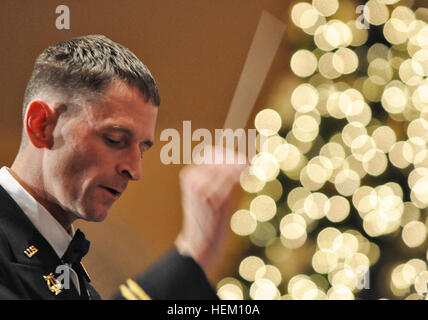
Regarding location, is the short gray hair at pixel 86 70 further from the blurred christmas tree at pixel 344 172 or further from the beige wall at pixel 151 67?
the blurred christmas tree at pixel 344 172

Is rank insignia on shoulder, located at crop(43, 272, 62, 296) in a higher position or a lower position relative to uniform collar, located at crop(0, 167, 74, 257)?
lower

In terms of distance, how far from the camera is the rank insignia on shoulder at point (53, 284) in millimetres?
649

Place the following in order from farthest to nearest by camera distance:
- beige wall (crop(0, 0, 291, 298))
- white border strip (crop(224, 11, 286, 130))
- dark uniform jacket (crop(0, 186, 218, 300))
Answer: beige wall (crop(0, 0, 291, 298))
white border strip (crop(224, 11, 286, 130))
dark uniform jacket (crop(0, 186, 218, 300))

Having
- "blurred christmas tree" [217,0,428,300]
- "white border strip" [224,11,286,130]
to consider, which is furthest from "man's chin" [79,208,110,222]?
"blurred christmas tree" [217,0,428,300]

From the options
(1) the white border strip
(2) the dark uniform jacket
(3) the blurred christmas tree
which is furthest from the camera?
(3) the blurred christmas tree

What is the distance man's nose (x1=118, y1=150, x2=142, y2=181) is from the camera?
715 mm

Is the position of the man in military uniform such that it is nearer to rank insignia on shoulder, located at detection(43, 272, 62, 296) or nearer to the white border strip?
rank insignia on shoulder, located at detection(43, 272, 62, 296)

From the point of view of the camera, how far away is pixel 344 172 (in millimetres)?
1290

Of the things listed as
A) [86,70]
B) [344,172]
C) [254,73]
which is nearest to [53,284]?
[86,70]

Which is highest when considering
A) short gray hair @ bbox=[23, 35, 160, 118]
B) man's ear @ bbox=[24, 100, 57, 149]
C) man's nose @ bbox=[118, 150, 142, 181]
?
short gray hair @ bbox=[23, 35, 160, 118]

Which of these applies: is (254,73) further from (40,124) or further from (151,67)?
(40,124)

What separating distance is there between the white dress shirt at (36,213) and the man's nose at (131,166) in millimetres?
109

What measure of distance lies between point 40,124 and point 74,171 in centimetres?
8
